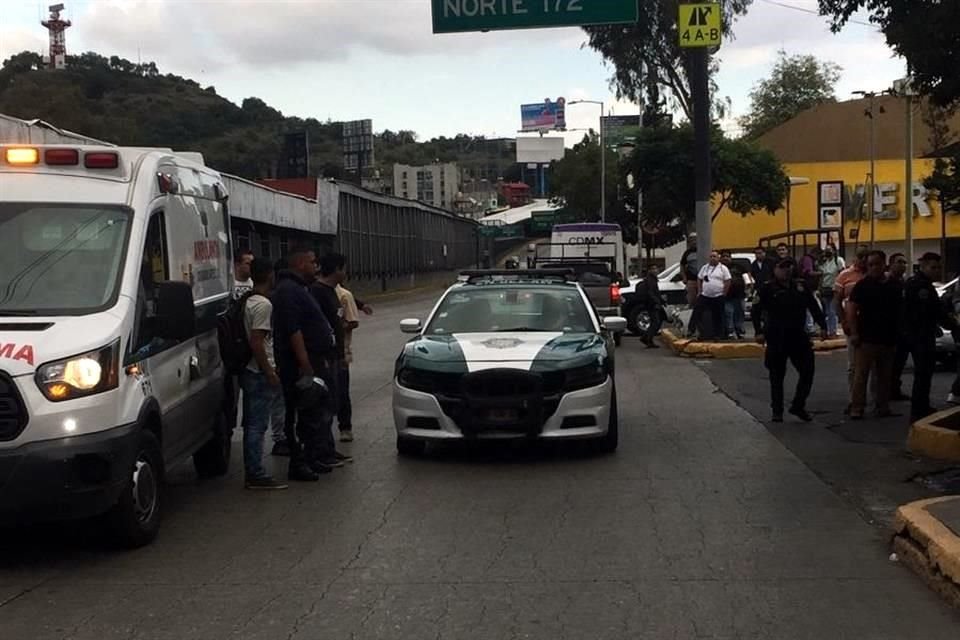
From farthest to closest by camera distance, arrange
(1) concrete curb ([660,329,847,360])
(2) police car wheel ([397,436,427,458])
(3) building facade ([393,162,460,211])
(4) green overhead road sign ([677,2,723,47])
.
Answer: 1. (3) building facade ([393,162,460,211])
2. (1) concrete curb ([660,329,847,360])
3. (4) green overhead road sign ([677,2,723,47])
4. (2) police car wheel ([397,436,427,458])

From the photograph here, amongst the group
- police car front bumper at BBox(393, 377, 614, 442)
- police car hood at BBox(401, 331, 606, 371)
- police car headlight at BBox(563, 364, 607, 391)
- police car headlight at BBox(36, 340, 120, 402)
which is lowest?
police car front bumper at BBox(393, 377, 614, 442)

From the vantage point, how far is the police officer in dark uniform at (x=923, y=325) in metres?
11.4

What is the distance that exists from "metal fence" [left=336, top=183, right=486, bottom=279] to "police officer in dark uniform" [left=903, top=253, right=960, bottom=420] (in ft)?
139

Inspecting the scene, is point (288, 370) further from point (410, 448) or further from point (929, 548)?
point (929, 548)

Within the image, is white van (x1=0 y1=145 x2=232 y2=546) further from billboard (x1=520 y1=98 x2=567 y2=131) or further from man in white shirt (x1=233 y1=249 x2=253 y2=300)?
billboard (x1=520 y1=98 x2=567 y2=131)

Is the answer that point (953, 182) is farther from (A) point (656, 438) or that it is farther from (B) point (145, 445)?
(B) point (145, 445)

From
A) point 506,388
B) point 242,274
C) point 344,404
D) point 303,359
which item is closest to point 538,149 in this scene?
point 242,274

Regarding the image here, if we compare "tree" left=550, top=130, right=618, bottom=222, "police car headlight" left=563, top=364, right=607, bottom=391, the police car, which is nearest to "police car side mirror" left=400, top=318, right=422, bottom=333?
the police car

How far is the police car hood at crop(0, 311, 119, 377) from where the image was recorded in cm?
620

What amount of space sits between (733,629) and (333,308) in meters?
5.57

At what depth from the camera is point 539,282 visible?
11773 mm

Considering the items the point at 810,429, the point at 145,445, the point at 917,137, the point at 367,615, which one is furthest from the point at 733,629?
the point at 917,137

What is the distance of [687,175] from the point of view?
36812mm

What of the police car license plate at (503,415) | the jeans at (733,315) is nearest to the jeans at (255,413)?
the police car license plate at (503,415)
